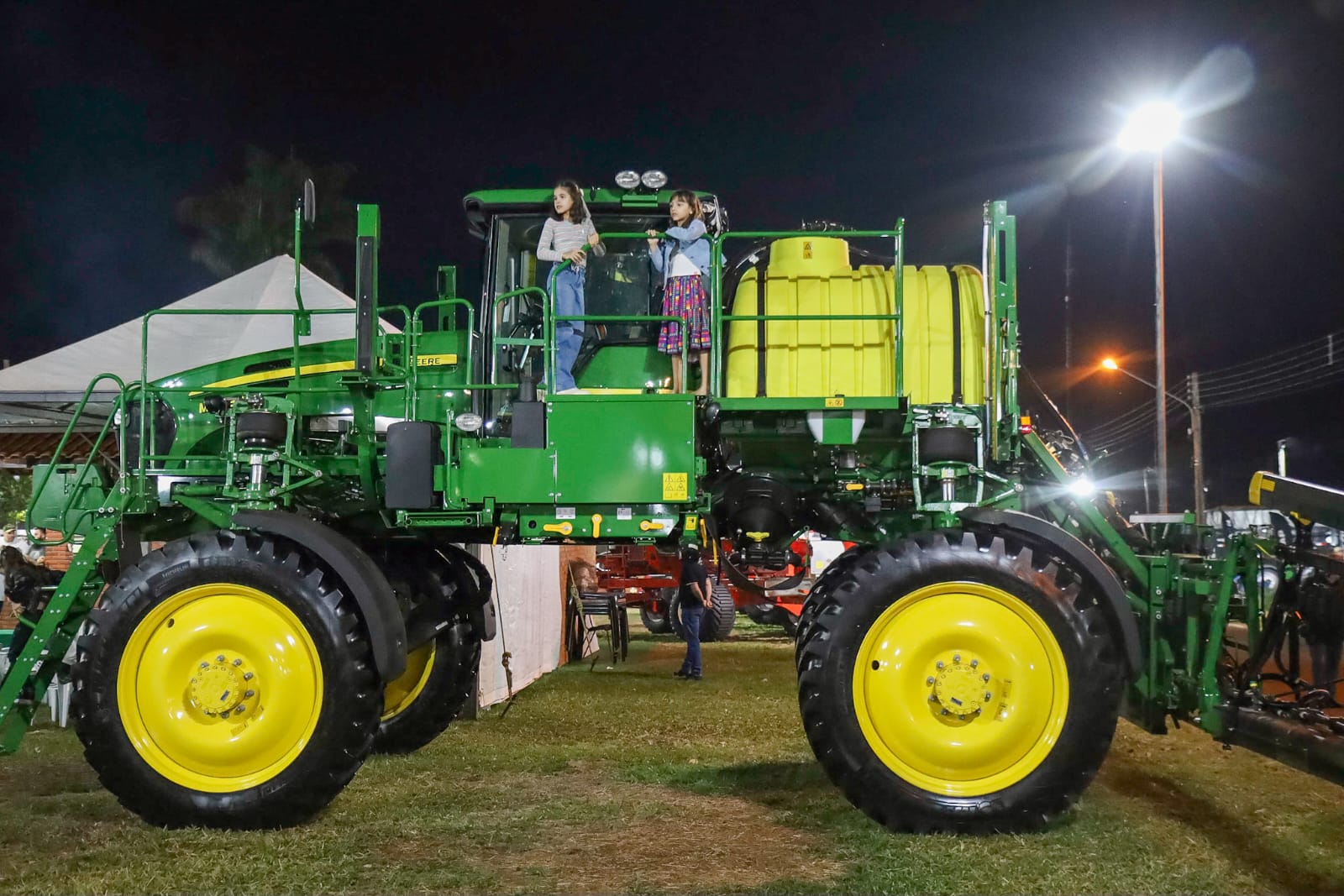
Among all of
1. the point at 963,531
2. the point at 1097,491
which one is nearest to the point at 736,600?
the point at 1097,491

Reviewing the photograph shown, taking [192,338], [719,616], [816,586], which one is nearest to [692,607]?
[719,616]

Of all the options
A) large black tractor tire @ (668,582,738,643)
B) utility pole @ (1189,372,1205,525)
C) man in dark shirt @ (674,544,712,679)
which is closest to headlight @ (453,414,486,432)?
man in dark shirt @ (674,544,712,679)

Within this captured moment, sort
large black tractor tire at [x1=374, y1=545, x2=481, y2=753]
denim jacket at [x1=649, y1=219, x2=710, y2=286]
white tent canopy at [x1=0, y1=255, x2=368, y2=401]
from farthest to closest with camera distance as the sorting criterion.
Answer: white tent canopy at [x1=0, y1=255, x2=368, y2=401] → large black tractor tire at [x1=374, y1=545, x2=481, y2=753] → denim jacket at [x1=649, y1=219, x2=710, y2=286]

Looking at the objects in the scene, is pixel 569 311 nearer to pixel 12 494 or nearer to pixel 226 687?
pixel 226 687

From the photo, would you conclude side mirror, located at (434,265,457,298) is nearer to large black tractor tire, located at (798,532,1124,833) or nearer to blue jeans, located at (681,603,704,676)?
large black tractor tire, located at (798,532,1124,833)

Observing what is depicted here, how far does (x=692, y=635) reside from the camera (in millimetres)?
16031

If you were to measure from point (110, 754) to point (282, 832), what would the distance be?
108 centimetres

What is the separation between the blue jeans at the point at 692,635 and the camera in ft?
52.1

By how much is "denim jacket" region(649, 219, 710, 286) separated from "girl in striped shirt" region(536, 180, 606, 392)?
0.49 metres

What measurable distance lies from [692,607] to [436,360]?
894 centimetres

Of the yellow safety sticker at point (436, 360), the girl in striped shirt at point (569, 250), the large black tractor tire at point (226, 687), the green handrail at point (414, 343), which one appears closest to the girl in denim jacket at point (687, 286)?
the girl in striped shirt at point (569, 250)

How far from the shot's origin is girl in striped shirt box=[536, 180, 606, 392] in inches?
294

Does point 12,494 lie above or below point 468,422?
below

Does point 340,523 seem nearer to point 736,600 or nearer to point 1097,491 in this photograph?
point 1097,491
